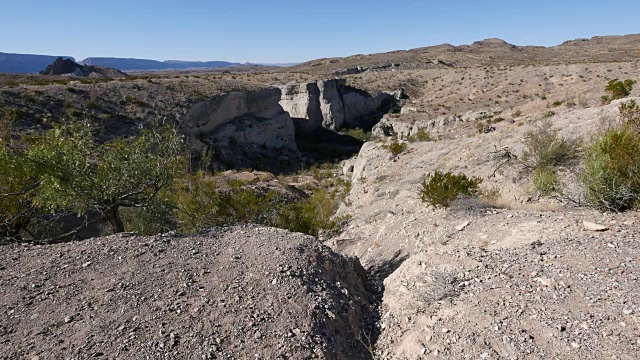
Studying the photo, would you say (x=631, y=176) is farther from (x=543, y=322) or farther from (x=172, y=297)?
(x=172, y=297)

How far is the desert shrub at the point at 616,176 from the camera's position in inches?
233

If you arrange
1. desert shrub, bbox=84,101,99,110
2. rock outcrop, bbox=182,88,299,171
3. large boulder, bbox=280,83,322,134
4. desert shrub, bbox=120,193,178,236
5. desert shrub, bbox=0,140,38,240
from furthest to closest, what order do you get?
large boulder, bbox=280,83,322,134
rock outcrop, bbox=182,88,299,171
desert shrub, bbox=84,101,99,110
desert shrub, bbox=120,193,178,236
desert shrub, bbox=0,140,38,240

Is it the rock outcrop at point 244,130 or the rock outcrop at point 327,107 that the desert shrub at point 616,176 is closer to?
the rock outcrop at point 244,130

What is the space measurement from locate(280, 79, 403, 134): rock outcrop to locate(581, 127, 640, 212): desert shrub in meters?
33.0

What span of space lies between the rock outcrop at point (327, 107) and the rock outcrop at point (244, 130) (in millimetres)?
4007

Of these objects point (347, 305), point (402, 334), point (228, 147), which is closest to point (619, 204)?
point (402, 334)

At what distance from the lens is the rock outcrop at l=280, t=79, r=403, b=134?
39.0m

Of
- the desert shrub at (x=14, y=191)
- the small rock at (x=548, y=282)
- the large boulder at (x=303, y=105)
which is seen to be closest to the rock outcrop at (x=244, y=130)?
the large boulder at (x=303, y=105)

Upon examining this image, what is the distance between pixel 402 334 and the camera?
15.6 feet

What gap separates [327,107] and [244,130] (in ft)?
37.5

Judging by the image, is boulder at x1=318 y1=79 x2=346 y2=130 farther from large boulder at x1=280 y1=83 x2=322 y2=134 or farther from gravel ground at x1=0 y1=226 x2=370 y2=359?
gravel ground at x1=0 y1=226 x2=370 y2=359

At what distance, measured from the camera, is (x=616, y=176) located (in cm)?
604

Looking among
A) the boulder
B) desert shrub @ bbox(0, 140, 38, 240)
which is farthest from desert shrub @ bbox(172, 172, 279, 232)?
the boulder

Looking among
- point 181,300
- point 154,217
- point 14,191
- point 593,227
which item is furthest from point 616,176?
point 14,191
